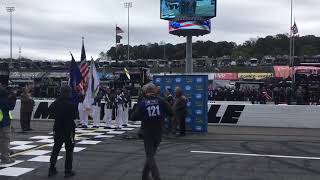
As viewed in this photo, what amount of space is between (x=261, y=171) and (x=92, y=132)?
8969 mm

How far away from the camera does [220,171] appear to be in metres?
10.4

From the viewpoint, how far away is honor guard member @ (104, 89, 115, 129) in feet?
66.3

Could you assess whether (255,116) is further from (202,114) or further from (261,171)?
(261,171)

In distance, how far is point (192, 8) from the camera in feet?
91.6

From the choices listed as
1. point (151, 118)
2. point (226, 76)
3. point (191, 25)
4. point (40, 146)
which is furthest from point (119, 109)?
point (226, 76)

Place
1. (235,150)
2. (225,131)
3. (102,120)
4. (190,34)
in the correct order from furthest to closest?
(190,34), (102,120), (225,131), (235,150)

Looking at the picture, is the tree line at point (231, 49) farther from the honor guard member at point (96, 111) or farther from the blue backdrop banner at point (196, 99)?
the blue backdrop banner at point (196, 99)

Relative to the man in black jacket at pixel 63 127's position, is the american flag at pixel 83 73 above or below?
above

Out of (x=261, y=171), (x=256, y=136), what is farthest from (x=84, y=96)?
(x=261, y=171)

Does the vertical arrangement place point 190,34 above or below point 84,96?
above

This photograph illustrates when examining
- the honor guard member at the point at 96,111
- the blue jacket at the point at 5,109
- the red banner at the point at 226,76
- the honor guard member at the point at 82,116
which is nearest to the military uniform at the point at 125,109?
the honor guard member at the point at 96,111

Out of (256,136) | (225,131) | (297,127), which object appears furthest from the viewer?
(297,127)

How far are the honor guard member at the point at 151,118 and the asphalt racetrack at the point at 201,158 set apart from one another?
3.34ft

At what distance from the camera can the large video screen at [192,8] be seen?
2773cm
